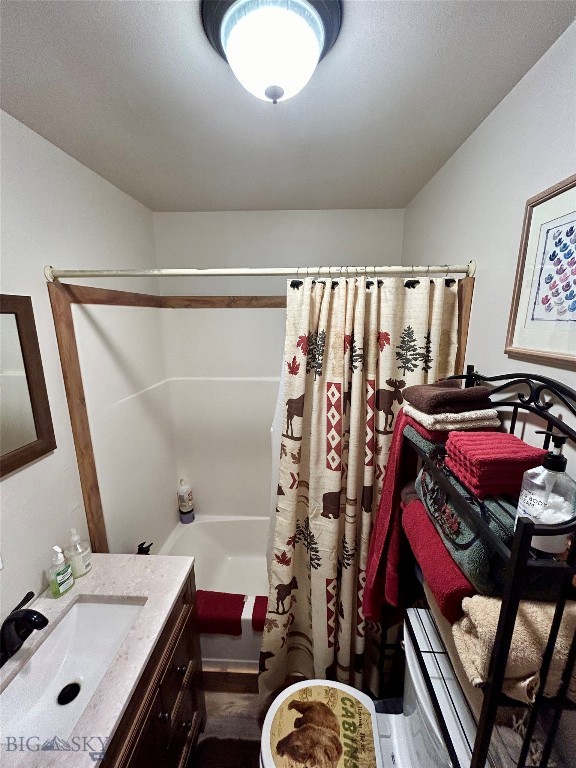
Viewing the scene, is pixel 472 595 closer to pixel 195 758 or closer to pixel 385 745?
pixel 385 745

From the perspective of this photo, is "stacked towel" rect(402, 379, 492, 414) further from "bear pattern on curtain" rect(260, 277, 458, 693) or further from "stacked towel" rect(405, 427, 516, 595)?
"bear pattern on curtain" rect(260, 277, 458, 693)

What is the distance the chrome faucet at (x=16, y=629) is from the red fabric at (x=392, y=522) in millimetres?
1073

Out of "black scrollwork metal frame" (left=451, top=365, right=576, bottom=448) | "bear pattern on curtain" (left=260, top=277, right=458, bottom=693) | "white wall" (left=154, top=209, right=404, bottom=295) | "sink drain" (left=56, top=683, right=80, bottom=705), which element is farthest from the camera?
"white wall" (left=154, top=209, right=404, bottom=295)

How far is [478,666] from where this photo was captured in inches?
21.3

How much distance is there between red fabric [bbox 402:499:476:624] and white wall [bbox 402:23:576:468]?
348mm

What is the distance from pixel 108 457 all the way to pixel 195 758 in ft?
4.49

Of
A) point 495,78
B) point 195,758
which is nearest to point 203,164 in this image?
point 495,78

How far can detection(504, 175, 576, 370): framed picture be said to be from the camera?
69 cm

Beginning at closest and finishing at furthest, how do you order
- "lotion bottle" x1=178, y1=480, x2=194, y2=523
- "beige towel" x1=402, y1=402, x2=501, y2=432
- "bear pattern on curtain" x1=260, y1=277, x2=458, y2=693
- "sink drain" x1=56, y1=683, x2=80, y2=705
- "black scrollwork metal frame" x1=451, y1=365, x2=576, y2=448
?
1. "black scrollwork metal frame" x1=451, y1=365, x2=576, y2=448
2. "beige towel" x1=402, y1=402, x2=501, y2=432
3. "sink drain" x1=56, y1=683, x2=80, y2=705
4. "bear pattern on curtain" x1=260, y1=277, x2=458, y2=693
5. "lotion bottle" x1=178, y1=480, x2=194, y2=523

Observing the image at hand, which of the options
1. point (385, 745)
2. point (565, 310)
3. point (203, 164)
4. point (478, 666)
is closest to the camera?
point (478, 666)

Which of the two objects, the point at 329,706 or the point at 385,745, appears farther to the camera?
the point at 329,706

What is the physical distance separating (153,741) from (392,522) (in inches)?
38.4

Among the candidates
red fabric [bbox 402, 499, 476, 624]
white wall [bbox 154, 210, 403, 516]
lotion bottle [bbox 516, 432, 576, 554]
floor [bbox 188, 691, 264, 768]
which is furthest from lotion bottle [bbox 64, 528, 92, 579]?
lotion bottle [bbox 516, 432, 576, 554]

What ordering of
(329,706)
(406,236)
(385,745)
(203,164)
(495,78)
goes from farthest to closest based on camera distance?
(406,236) → (203,164) → (329,706) → (385,745) → (495,78)
